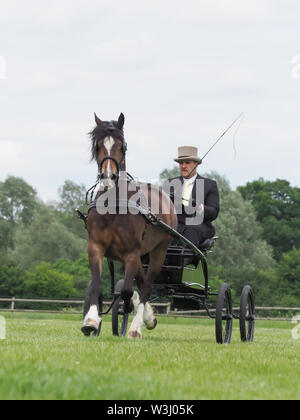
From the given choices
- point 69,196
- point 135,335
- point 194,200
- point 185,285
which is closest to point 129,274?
point 135,335

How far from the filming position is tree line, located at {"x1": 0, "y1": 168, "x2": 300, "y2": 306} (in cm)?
4375

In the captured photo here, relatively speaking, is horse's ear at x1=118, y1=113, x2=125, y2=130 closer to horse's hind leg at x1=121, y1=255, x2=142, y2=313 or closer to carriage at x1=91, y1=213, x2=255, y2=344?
horse's hind leg at x1=121, y1=255, x2=142, y2=313

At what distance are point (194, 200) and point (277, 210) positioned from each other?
57595mm

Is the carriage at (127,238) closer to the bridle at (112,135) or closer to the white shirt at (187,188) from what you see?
the bridle at (112,135)

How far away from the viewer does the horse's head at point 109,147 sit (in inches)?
302

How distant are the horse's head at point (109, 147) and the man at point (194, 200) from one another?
216cm

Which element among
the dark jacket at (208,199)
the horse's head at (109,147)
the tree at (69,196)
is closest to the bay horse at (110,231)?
the horse's head at (109,147)

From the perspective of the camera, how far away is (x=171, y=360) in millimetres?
5863

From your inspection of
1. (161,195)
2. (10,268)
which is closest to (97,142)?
(161,195)

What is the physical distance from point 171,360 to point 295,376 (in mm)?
1053

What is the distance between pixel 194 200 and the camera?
10.1m
